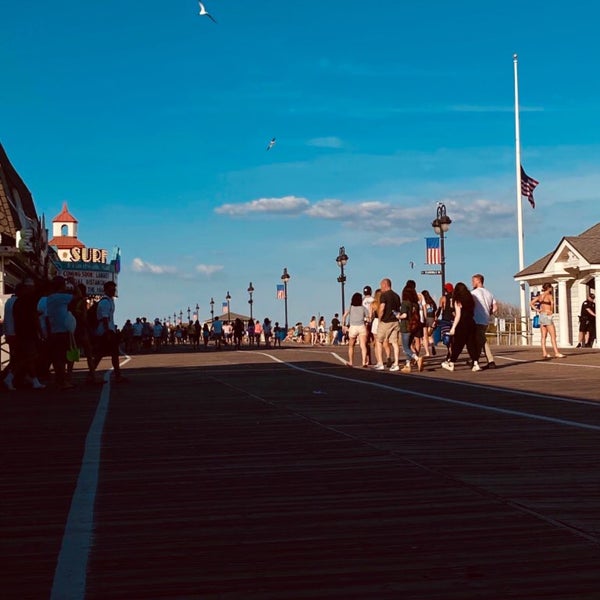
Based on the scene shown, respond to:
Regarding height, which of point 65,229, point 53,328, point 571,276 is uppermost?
point 65,229

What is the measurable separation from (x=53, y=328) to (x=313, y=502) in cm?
1273

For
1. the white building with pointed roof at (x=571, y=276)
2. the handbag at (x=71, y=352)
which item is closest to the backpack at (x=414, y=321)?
the handbag at (x=71, y=352)

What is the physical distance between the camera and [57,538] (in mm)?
5215

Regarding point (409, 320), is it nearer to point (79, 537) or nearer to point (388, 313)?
point (388, 313)

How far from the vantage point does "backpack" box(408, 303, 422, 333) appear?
72.4 ft

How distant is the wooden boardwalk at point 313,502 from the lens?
4243mm

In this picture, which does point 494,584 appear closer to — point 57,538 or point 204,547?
point 204,547

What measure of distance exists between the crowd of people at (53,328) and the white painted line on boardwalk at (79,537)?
950 centimetres

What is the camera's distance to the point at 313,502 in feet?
19.9

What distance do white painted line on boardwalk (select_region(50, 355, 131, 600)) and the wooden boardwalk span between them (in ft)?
0.06

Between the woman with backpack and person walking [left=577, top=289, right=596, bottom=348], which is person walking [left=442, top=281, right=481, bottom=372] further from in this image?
person walking [left=577, top=289, right=596, bottom=348]

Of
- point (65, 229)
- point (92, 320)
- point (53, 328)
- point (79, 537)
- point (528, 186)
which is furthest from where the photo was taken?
point (65, 229)

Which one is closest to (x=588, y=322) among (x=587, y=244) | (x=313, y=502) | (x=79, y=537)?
(x=587, y=244)

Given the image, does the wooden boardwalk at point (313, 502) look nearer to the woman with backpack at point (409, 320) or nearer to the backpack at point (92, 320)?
the backpack at point (92, 320)
